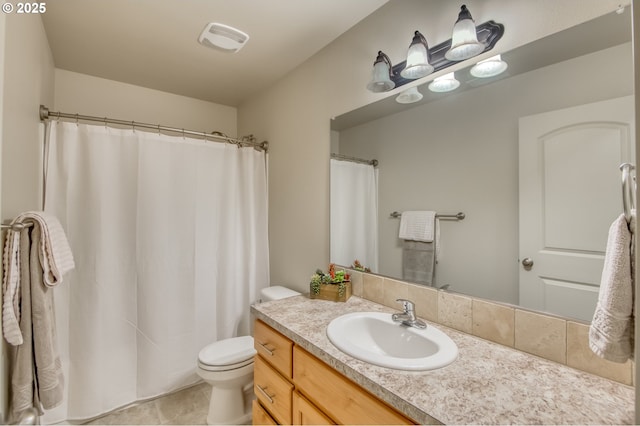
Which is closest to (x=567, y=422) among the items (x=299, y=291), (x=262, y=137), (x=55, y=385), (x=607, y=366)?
(x=607, y=366)

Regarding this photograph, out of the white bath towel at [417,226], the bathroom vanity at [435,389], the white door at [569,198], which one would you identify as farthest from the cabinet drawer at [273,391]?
the white door at [569,198]

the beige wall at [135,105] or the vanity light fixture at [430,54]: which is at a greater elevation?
the beige wall at [135,105]

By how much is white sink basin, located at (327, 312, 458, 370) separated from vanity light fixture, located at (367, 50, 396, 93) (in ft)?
3.70

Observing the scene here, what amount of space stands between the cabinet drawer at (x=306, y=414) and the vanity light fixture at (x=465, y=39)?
56.9 inches

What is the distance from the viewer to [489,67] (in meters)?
1.08

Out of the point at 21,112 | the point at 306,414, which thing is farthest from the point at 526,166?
the point at 21,112

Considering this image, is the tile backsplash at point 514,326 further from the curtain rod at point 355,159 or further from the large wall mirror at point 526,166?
the curtain rod at point 355,159

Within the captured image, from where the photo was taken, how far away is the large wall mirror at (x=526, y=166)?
841mm

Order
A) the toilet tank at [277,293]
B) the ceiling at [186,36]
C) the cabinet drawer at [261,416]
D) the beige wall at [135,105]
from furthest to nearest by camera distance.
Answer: the beige wall at [135,105]
the toilet tank at [277,293]
the ceiling at [186,36]
the cabinet drawer at [261,416]

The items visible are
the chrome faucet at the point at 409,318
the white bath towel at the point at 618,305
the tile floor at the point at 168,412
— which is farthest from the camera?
the tile floor at the point at 168,412

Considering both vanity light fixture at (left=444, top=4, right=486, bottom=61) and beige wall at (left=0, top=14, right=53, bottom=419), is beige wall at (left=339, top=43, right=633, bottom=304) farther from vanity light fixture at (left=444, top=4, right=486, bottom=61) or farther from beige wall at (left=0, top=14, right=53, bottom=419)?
beige wall at (left=0, top=14, right=53, bottom=419)

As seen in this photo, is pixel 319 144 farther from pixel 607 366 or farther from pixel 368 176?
pixel 607 366

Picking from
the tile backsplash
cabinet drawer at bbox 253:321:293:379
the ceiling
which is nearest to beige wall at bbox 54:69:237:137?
the ceiling

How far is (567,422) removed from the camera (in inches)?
25.1
